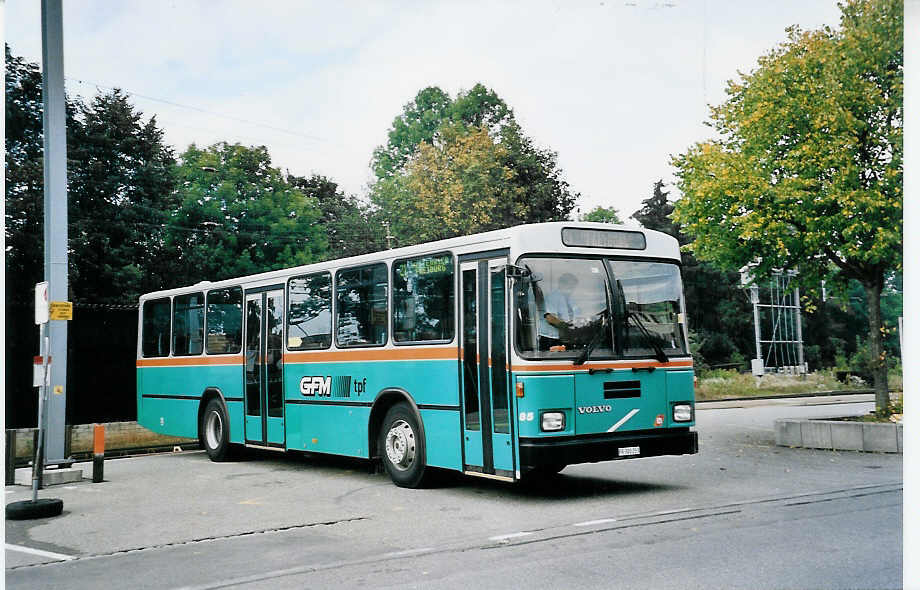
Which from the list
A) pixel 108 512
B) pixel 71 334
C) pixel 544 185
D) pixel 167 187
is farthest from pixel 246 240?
pixel 108 512

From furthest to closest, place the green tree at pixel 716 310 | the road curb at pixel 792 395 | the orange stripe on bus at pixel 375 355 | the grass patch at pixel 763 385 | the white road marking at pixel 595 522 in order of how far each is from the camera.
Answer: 1. the green tree at pixel 716 310
2. the grass patch at pixel 763 385
3. the road curb at pixel 792 395
4. the orange stripe on bus at pixel 375 355
5. the white road marking at pixel 595 522

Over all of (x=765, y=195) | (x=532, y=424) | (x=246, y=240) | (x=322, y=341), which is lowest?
(x=532, y=424)

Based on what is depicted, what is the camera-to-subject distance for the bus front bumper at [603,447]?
1029 cm

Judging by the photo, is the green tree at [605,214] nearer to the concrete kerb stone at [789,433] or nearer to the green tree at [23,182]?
the green tree at [23,182]

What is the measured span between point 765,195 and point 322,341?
7.81 metres

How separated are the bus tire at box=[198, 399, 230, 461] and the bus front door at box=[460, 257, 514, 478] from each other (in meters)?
6.92

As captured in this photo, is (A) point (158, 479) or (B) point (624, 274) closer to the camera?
(B) point (624, 274)

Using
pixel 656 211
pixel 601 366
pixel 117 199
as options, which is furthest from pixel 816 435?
pixel 656 211

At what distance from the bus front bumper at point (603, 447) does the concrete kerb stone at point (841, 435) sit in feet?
18.3

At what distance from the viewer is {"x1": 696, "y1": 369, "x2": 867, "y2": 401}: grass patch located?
1594 inches

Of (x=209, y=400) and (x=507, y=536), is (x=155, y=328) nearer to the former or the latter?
(x=209, y=400)

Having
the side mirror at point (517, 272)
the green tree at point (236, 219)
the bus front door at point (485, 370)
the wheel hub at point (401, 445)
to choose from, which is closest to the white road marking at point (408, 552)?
the bus front door at point (485, 370)
